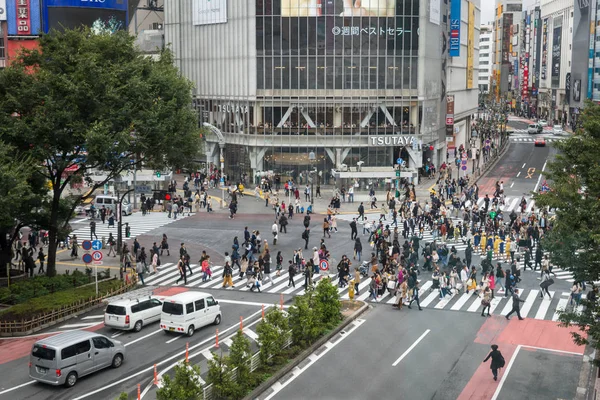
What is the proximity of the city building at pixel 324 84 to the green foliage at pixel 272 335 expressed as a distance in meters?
43.4

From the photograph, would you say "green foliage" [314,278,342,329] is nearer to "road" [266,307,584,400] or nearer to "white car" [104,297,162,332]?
"road" [266,307,584,400]

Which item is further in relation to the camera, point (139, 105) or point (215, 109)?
point (215, 109)

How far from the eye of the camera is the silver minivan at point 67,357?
2277cm

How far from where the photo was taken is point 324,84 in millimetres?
70750

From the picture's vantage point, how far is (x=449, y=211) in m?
54.7

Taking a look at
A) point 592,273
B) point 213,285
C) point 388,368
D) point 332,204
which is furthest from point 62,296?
point 332,204

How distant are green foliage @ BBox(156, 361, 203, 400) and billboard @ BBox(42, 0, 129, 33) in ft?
220

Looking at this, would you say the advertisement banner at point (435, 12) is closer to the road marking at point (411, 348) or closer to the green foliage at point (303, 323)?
the road marking at point (411, 348)

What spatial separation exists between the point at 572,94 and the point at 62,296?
120951mm

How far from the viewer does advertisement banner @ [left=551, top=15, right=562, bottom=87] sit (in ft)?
491

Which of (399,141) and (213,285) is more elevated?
(399,141)

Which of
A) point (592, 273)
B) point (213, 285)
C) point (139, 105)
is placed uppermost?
point (139, 105)

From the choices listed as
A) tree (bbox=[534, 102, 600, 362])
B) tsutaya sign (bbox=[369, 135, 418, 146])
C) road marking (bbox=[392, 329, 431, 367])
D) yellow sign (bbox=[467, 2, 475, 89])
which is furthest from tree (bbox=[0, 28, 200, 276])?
yellow sign (bbox=[467, 2, 475, 89])

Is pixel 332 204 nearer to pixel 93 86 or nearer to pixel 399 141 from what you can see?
pixel 399 141
